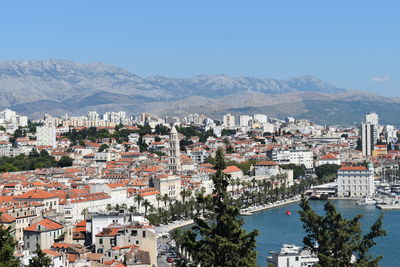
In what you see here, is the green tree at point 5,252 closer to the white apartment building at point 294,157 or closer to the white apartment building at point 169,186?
the white apartment building at point 169,186

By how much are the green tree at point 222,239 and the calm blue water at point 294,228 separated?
31.2 ft

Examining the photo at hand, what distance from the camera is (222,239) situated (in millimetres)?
7453

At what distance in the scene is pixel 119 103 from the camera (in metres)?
181

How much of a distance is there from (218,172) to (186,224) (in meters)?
18.1

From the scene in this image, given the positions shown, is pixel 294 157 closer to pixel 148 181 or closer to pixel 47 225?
pixel 148 181

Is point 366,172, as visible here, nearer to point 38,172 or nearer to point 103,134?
point 38,172

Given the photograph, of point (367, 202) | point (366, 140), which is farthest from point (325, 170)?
point (366, 140)

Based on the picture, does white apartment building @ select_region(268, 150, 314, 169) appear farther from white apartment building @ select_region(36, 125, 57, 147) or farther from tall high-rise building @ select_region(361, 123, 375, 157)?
white apartment building @ select_region(36, 125, 57, 147)

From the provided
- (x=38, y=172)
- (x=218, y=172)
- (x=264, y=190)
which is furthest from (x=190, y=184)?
(x=218, y=172)

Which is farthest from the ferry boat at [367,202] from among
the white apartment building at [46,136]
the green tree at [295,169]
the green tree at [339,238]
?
the green tree at [339,238]

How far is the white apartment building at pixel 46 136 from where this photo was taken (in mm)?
49034

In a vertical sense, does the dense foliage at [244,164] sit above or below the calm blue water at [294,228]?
above

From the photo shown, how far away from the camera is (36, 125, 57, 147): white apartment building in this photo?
49.0 m

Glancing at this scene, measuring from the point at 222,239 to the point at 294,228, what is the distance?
17983 millimetres
